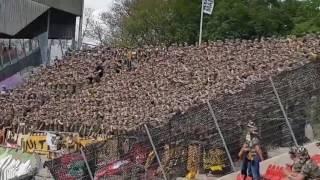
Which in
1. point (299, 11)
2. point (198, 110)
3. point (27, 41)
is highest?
point (299, 11)

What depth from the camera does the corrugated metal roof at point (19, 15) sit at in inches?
1586

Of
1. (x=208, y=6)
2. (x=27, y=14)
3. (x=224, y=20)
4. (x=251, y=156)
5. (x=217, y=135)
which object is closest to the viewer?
(x=251, y=156)

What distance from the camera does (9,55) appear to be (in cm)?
4147

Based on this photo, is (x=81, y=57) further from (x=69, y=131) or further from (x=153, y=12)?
(x=153, y=12)

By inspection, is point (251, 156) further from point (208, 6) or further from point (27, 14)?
point (27, 14)

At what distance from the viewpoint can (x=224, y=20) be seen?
4206 cm

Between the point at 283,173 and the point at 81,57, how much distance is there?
75.2ft

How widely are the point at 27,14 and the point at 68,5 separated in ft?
9.65

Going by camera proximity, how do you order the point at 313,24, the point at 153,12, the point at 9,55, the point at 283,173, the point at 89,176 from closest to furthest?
the point at 283,173, the point at 89,176, the point at 313,24, the point at 9,55, the point at 153,12

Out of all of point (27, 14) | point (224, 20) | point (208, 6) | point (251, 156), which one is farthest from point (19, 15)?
Result: point (251, 156)

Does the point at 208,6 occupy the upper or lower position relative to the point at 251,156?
upper

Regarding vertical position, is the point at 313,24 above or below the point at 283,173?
above

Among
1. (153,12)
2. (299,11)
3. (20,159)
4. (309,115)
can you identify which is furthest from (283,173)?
(153,12)

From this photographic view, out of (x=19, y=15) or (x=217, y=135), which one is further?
(x=19, y=15)
